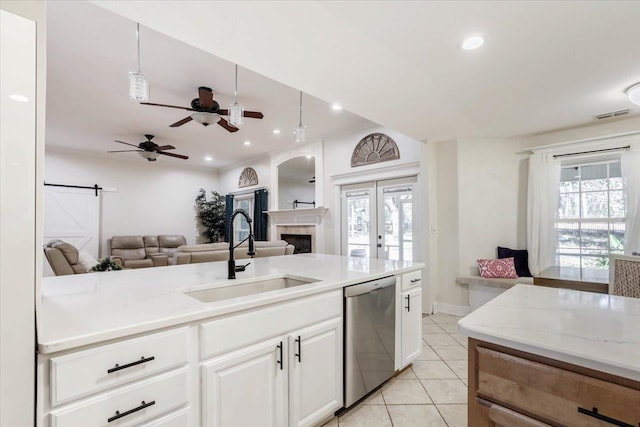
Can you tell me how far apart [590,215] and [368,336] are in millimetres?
3744

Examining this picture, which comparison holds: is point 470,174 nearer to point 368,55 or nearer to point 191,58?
point 368,55

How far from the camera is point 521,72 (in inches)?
92.0

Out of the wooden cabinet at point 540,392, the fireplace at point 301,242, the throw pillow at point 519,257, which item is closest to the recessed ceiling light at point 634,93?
the throw pillow at point 519,257

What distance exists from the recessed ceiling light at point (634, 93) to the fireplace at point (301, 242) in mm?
4604

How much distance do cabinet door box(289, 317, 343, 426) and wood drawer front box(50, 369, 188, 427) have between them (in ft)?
1.92

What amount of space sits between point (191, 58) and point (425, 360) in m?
3.61

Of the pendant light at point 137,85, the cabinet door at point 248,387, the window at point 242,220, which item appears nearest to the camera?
the cabinet door at point 248,387

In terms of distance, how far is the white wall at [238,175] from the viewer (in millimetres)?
6871

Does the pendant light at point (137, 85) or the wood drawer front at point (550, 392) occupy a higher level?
the pendant light at point (137, 85)

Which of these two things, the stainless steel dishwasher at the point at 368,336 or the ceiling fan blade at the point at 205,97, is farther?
the ceiling fan blade at the point at 205,97

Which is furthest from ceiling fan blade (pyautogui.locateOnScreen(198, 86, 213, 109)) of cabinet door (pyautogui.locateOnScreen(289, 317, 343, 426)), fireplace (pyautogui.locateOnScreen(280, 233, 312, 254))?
fireplace (pyautogui.locateOnScreen(280, 233, 312, 254))

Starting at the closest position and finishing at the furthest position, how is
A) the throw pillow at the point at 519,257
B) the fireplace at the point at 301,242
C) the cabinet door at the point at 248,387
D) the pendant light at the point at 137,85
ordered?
1. the cabinet door at the point at 248,387
2. the pendant light at the point at 137,85
3. the throw pillow at the point at 519,257
4. the fireplace at the point at 301,242

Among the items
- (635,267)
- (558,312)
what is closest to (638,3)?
(635,267)

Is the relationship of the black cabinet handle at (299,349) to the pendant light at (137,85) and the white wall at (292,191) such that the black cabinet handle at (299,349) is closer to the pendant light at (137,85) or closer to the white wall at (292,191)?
the pendant light at (137,85)
